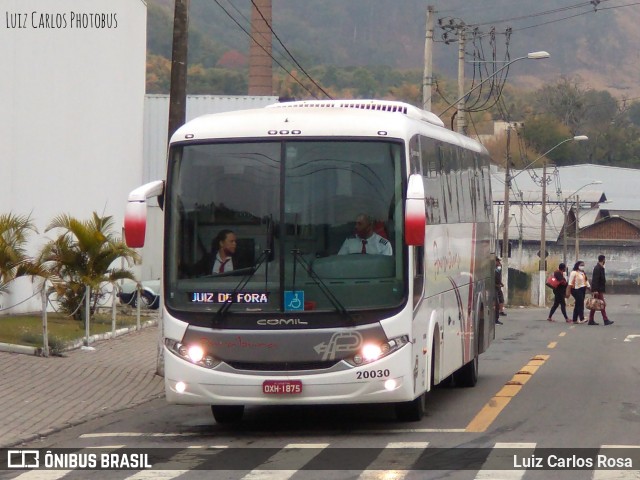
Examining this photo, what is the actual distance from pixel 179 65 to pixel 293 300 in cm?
685

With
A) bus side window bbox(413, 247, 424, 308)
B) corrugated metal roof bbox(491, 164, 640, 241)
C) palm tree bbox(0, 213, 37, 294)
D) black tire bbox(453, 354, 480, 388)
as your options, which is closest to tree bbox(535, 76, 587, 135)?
corrugated metal roof bbox(491, 164, 640, 241)

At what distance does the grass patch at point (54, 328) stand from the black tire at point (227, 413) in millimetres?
6570

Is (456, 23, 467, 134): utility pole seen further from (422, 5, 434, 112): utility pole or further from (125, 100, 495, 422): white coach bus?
(125, 100, 495, 422): white coach bus

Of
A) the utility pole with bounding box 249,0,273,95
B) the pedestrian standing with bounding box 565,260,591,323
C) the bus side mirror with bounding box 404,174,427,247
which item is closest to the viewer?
the bus side mirror with bounding box 404,174,427,247

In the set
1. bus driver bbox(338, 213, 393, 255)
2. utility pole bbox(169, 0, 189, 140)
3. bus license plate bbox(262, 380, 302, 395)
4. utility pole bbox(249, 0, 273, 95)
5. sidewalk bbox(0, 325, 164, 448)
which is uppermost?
utility pole bbox(249, 0, 273, 95)

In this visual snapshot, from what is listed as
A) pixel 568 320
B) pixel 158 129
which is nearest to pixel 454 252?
pixel 568 320

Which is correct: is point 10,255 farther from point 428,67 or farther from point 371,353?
point 428,67

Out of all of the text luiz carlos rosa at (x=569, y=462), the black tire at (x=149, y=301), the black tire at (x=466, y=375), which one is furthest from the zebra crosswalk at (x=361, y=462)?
the black tire at (x=149, y=301)

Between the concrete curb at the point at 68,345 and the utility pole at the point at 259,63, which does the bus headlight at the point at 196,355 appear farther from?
the utility pole at the point at 259,63

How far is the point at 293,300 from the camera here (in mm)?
10969

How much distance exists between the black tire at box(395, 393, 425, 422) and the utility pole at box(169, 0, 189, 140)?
20.9 ft

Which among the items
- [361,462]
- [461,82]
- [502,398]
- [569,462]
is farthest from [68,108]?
[569,462]

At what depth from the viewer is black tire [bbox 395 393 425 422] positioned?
11938mm

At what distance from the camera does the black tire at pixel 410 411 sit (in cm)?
1194
